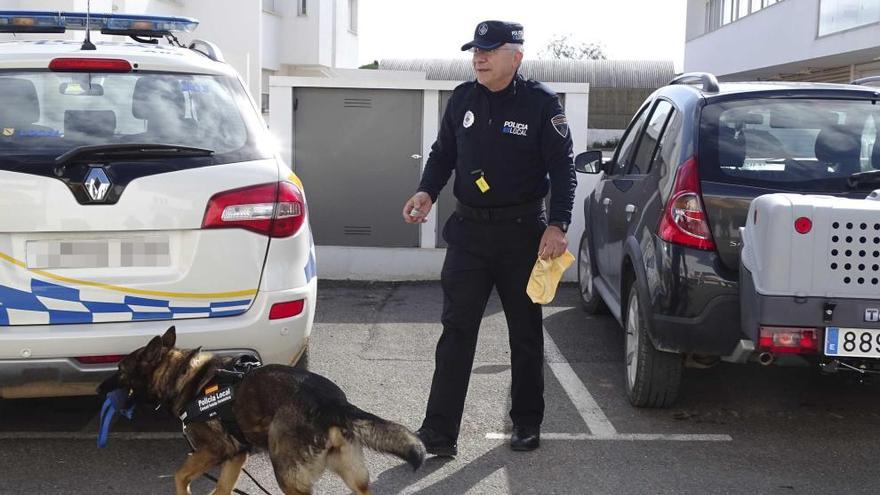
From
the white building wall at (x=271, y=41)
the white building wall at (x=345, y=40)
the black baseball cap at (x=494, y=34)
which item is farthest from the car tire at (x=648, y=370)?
the white building wall at (x=345, y=40)

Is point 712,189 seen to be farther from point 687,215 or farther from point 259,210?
point 259,210

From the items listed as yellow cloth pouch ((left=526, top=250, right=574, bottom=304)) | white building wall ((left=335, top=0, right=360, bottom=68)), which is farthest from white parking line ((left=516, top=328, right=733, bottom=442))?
white building wall ((left=335, top=0, right=360, bottom=68))

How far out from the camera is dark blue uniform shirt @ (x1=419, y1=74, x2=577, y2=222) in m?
4.46

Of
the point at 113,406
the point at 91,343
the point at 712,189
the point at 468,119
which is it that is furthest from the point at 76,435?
the point at 712,189

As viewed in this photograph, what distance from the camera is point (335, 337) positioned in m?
7.08

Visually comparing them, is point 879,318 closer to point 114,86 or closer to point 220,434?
point 220,434

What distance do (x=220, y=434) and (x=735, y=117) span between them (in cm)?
294

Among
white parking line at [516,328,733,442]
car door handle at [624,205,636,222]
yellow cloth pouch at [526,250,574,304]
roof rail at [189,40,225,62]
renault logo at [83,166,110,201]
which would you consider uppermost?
roof rail at [189,40,225,62]

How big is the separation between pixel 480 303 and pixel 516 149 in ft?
2.41

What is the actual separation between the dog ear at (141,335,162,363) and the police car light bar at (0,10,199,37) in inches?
85.5

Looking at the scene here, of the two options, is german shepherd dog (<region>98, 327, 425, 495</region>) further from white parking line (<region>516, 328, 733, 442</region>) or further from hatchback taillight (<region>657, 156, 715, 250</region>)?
hatchback taillight (<region>657, 156, 715, 250</region>)

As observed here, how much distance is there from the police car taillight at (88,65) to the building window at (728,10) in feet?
85.2

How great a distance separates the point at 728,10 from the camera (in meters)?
33.8

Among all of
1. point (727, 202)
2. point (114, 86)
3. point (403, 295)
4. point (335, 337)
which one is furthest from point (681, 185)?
point (403, 295)
